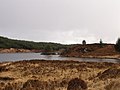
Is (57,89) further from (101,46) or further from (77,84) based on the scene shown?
(101,46)

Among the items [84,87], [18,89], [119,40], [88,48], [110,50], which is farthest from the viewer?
[88,48]

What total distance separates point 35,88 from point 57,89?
86.8 inches

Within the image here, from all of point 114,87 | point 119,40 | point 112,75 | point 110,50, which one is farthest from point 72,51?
point 114,87

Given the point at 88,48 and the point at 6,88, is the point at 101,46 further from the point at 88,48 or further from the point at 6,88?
the point at 6,88

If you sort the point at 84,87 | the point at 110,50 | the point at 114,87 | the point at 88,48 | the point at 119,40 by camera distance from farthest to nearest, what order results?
the point at 88,48, the point at 110,50, the point at 119,40, the point at 84,87, the point at 114,87

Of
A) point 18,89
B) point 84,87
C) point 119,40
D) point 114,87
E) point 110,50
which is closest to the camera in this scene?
point 114,87

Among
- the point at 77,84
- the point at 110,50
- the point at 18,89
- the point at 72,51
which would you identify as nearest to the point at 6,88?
the point at 18,89

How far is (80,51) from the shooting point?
14888 centimetres

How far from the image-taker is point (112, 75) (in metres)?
31.7

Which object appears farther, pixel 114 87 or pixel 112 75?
pixel 112 75

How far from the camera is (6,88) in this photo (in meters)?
25.3

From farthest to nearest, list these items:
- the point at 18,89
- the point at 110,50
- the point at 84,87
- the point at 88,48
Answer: the point at 88,48 → the point at 110,50 → the point at 18,89 → the point at 84,87

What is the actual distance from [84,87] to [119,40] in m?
93.6

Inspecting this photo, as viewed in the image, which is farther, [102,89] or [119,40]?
[119,40]
